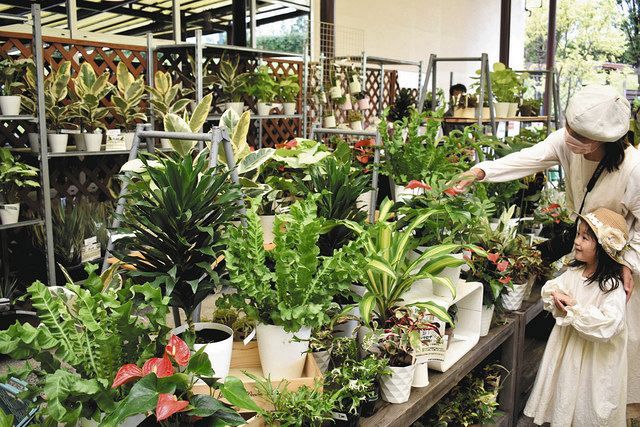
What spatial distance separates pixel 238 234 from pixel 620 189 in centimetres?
166

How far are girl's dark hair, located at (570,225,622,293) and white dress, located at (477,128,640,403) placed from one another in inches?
2.3

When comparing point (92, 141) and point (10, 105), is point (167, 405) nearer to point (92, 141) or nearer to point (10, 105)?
point (10, 105)

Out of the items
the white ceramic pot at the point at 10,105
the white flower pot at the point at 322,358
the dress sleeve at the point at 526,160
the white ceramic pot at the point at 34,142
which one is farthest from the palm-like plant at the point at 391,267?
the white ceramic pot at the point at 34,142

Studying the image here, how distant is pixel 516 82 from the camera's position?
18.0 ft

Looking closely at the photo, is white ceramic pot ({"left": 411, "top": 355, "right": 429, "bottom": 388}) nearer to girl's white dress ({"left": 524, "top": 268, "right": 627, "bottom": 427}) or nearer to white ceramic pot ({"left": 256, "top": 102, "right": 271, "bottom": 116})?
girl's white dress ({"left": 524, "top": 268, "right": 627, "bottom": 427})

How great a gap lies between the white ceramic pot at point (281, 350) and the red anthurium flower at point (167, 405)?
40cm

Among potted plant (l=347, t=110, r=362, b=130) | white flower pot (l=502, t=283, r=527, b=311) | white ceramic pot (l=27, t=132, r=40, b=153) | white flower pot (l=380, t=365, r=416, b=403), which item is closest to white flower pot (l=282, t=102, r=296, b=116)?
potted plant (l=347, t=110, r=362, b=130)

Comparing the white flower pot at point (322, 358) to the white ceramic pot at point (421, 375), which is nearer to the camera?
the white flower pot at point (322, 358)

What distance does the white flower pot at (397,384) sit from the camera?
169 centimetres

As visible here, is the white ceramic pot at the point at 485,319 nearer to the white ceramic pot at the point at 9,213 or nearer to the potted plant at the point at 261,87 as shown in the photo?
the white ceramic pot at the point at 9,213

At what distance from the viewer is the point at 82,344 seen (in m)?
1.28

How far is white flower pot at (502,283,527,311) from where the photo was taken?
2.60 metres

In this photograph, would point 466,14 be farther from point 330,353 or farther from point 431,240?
point 330,353

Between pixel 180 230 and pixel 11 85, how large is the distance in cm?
288
